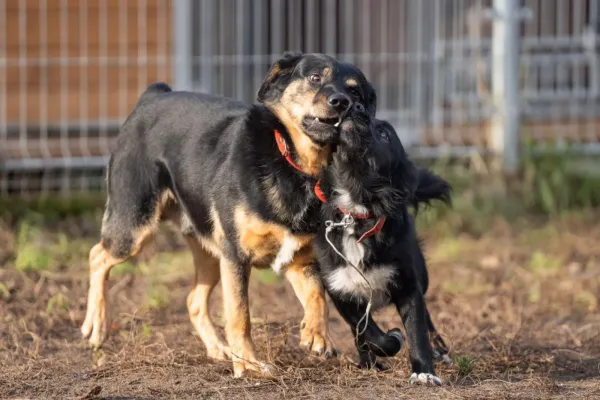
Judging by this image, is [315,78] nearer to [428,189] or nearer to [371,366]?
[428,189]

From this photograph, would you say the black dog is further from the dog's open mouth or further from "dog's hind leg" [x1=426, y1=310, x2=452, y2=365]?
"dog's hind leg" [x1=426, y1=310, x2=452, y2=365]

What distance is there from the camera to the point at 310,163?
4.52 metres

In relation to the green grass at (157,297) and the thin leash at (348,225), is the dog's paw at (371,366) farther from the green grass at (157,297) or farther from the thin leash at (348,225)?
the green grass at (157,297)

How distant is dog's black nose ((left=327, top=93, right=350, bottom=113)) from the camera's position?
170 inches

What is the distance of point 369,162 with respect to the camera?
419 cm

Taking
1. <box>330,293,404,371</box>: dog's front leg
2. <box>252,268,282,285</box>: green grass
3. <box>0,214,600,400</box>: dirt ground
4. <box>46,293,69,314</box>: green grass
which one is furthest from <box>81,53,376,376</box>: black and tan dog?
<box>252,268,282,285</box>: green grass

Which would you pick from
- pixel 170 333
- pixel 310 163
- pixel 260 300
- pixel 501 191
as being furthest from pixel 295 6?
pixel 310 163

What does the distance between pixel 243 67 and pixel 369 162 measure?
19.1ft

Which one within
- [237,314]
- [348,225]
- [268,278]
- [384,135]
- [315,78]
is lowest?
[268,278]

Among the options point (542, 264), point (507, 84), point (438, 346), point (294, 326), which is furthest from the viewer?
point (507, 84)

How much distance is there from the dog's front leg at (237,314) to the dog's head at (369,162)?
708 millimetres

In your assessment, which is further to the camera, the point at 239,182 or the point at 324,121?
the point at 239,182

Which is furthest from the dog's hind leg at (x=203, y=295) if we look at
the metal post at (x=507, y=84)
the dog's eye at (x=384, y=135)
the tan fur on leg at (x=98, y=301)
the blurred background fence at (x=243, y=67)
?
the metal post at (x=507, y=84)

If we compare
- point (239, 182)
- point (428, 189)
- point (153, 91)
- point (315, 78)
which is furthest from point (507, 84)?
point (239, 182)
